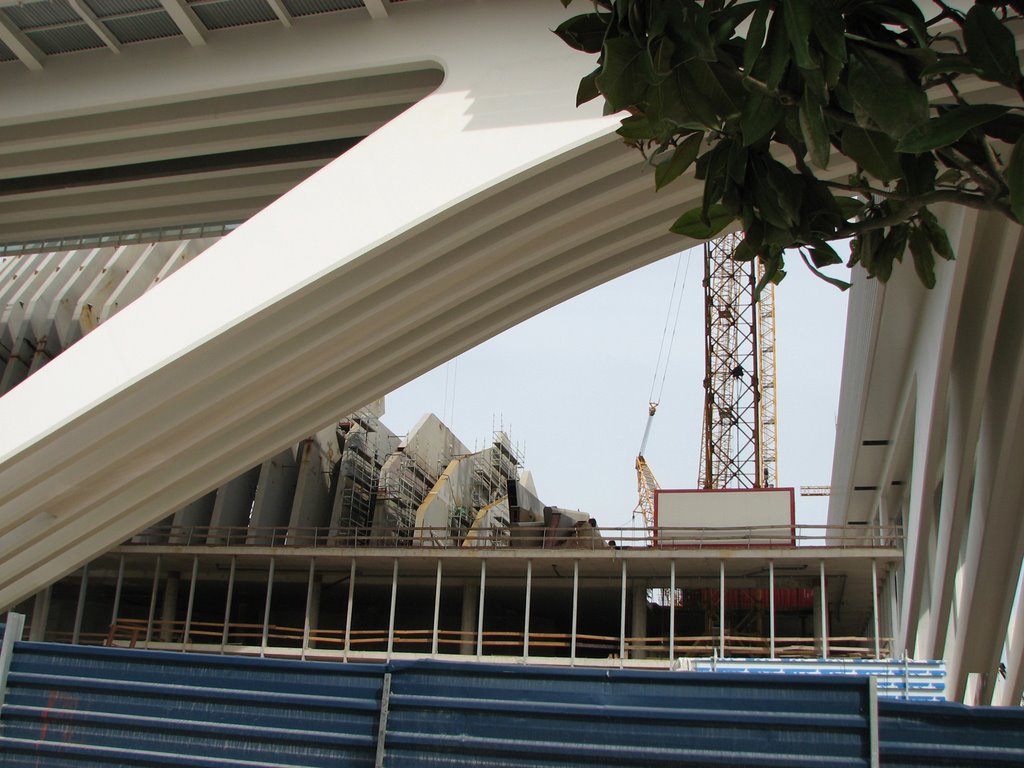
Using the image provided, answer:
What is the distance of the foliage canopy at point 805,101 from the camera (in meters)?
3.46

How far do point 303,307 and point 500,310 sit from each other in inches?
180

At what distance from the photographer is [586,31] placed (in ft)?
14.3

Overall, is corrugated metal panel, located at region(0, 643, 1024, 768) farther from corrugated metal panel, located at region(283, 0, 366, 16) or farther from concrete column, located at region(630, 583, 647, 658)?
concrete column, located at region(630, 583, 647, 658)

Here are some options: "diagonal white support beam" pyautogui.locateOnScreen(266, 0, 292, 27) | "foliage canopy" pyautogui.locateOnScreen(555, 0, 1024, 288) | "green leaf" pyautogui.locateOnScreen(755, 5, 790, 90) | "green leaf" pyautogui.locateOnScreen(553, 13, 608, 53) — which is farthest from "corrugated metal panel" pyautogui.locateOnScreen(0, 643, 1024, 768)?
"diagonal white support beam" pyautogui.locateOnScreen(266, 0, 292, 27)

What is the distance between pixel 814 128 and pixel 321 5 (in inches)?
568

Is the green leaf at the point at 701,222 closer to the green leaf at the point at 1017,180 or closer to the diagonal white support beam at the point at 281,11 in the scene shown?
the green leaf at the point at 1017,180

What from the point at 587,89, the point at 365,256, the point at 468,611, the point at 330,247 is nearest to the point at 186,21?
the point at 330,247

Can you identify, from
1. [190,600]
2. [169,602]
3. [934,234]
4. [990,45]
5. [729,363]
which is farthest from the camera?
[729,363]

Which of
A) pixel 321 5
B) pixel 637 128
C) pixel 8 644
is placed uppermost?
pixel 321 5

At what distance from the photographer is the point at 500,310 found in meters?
19.2

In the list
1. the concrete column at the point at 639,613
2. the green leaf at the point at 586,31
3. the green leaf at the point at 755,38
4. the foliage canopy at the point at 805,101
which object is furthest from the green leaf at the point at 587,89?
the concrete column at the point at 639,613

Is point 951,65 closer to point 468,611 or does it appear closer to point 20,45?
point 20,45

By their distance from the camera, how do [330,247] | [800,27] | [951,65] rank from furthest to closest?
[330,247], [951,65], [800,27]

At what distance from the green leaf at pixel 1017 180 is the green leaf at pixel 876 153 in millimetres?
428
